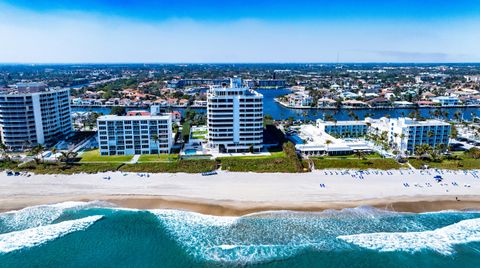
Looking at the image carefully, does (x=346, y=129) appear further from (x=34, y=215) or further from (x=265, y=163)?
(x=34, y=215)

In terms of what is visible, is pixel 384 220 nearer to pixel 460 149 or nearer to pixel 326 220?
pixel 326 220

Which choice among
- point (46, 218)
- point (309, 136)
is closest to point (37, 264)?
point (46, 218)

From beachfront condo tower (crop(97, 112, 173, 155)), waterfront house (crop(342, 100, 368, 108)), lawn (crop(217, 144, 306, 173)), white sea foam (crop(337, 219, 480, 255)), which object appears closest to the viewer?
white sea foam (crop(337, 219, 480, 255))

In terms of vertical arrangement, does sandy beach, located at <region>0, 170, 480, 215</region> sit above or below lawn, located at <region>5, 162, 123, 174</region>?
below

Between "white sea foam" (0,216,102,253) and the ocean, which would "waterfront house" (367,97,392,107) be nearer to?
the ocean

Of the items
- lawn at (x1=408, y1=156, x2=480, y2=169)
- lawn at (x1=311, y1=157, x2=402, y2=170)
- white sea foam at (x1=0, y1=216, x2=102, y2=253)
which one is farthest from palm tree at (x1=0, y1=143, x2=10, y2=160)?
lawn at (x1=408, y1=156, x2=480, y2=169)
